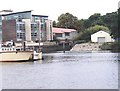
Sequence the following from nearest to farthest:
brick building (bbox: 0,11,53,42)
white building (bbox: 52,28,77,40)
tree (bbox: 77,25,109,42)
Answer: brick building (bbox: 0,11,53,42) → tree (bbox: 77,25,109,42) → white building (bbox: 52,28,77,40)

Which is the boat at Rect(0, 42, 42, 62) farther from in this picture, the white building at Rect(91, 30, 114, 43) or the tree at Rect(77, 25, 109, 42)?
the tree at Rect(77, 25, 109, 42)

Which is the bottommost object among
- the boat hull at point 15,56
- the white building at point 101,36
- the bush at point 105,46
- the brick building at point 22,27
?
the boat hull at point 15,56

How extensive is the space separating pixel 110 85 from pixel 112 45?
84.3 metres

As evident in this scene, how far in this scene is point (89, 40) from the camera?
454ft

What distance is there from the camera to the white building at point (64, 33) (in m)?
146

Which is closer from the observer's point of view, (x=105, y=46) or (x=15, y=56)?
(x=15, y=56)

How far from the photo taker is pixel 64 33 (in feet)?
483

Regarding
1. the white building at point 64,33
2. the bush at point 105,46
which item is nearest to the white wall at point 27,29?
the white building at point 64,33

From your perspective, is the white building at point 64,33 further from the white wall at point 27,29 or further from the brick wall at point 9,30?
the brick wall at point 9,30

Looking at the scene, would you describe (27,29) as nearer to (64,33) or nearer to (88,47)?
(88,47)

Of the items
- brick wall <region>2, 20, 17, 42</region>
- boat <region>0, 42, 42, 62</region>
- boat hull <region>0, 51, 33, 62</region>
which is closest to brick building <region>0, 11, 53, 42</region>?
brick wall <region>2, 20, 17, 42</region>

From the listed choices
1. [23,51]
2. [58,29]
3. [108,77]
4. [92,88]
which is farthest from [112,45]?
[92,88]

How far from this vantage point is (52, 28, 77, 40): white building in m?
146

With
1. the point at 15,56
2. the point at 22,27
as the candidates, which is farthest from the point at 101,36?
the point at 15,56
